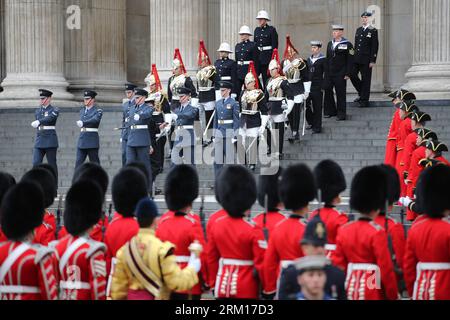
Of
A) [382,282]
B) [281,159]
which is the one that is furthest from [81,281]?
[281,159]

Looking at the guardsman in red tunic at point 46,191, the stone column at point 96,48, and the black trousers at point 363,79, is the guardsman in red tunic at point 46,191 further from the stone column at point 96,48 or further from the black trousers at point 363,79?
the stone column at point 96,48

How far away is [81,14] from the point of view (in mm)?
32469

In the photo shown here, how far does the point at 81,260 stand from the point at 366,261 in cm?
255

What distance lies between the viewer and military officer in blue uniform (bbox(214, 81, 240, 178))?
22.7 metres

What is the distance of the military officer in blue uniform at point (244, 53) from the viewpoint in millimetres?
25391

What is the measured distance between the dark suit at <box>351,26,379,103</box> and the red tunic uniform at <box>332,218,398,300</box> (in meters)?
14.0

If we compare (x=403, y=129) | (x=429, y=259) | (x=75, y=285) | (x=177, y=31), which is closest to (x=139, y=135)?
(x=403, y=129)

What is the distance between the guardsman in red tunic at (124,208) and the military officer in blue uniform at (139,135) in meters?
9.23

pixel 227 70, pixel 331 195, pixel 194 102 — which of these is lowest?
pixel 331 195

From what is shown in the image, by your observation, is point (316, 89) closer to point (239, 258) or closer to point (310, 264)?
point (239, 258)

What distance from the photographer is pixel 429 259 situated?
11695 mm

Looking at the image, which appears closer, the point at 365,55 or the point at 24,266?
the point at 24,266

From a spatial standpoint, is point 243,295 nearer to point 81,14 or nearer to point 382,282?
point 382,282

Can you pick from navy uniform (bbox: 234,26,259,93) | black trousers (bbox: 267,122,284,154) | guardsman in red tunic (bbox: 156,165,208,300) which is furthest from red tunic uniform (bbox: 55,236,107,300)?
navy uniform (bbox: 234,26,259,93)
